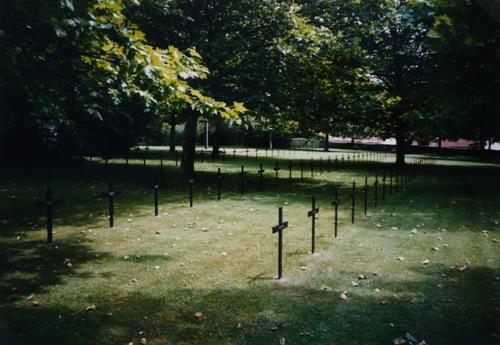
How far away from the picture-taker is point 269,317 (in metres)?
6.06

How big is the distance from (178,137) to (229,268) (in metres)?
61.8

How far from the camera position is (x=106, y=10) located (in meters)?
8.16

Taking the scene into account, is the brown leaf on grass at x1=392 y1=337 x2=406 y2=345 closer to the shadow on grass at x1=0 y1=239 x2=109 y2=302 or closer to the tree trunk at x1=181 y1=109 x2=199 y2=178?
the shadow on grass at x1=0 y1=239 x2=109 y2=302

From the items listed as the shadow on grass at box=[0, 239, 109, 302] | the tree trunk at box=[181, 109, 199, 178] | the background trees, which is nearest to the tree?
the background trees

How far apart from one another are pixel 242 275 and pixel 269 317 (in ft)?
5.89

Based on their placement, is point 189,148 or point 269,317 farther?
point 189,148

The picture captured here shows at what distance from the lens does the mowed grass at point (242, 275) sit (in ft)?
18.8

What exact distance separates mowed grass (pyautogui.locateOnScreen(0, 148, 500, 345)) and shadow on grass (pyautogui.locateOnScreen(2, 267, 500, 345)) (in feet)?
0.08

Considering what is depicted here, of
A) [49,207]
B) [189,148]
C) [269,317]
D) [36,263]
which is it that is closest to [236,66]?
[189,148]

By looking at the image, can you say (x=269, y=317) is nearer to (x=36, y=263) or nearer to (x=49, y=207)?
(x=36, y=263)

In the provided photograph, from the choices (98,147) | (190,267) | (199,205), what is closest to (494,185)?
(199,205)

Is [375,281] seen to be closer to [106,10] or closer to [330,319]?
[330,319]

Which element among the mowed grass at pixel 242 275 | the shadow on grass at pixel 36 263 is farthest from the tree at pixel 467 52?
the shadow on grass at pixel 36 263

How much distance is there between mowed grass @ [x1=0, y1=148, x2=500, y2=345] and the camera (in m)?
5.72
